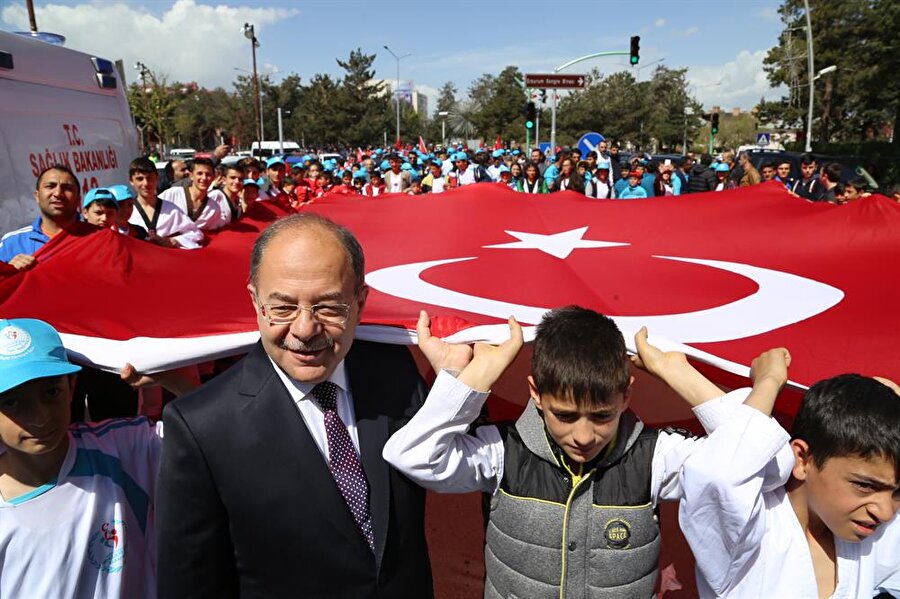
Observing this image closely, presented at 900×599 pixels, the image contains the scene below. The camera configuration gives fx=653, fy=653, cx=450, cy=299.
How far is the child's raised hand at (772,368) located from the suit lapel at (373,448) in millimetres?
1002

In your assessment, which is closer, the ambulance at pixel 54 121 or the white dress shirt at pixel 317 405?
the white dress shirt at pixel 317 405

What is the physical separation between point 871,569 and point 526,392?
1.49 metres

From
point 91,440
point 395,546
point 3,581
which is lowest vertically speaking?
point 3,581

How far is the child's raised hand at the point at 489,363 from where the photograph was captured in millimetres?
1680

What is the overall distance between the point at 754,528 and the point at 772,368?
0.43m

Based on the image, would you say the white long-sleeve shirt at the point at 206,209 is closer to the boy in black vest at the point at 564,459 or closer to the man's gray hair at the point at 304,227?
the man's gray hair at the point at 304,227

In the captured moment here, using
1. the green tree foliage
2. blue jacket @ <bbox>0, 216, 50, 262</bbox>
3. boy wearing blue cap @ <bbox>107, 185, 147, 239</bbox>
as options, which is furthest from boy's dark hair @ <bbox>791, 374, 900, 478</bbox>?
the green tree foliage

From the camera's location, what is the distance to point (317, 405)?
1.69 meters

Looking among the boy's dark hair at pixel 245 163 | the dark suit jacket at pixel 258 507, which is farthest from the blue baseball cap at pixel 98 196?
the dark suit jacket at pixel 258 507

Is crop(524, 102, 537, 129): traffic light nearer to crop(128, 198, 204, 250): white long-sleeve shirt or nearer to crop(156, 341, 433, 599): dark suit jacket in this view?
crop(128, 198, 204, 250): white long-sleeve shirt

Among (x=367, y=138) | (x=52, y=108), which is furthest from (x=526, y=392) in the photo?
(x=367, y=138)

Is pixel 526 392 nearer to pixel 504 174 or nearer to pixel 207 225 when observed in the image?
pixel 207 225

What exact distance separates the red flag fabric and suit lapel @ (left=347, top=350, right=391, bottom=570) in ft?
0.93

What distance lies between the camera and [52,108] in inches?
206
